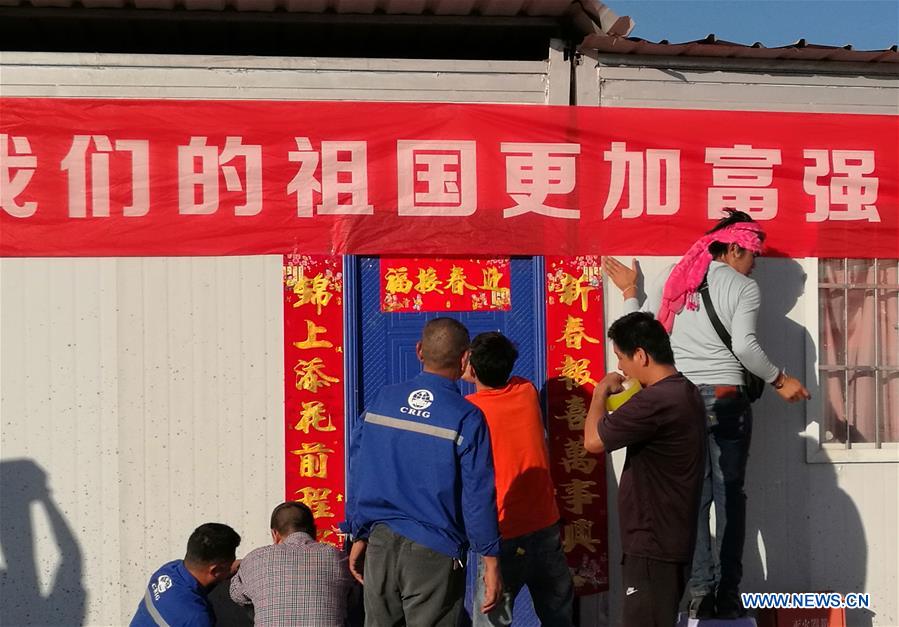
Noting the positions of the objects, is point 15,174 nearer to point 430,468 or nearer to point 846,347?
point 430,468

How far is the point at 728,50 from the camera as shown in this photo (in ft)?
19.5

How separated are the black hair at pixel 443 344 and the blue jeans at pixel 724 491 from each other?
187cm

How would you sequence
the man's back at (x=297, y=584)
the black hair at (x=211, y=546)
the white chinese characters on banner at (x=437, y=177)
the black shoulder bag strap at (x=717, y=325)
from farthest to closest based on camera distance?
1. the white chinese characters on banner at (x=437, y=177)
2. the black shoulder bag strap at (x=717, y=325)
3. the black hair at (x=211, y=546)
4. the man's back at (x=297, y=584)

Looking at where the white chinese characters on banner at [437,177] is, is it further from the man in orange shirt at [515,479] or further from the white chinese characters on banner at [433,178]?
the man in orange shirt at [515,479]

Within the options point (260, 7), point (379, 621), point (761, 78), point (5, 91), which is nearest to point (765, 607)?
point (379, 621)

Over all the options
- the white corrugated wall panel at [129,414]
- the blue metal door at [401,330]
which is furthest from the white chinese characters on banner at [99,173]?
the blue metal door at [401,330]

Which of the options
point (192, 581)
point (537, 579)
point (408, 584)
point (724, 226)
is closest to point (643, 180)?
point (724, 226)

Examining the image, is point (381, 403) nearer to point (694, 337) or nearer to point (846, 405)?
point (694, 337)

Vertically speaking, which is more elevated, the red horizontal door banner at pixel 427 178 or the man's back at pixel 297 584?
the red horizontal door banner at pixel 427 178

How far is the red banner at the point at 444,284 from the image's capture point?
19.3 ft

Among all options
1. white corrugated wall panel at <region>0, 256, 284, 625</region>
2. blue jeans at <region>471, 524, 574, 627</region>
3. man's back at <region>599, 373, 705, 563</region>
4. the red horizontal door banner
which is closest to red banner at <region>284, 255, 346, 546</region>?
white corrugated wall panel at <region>0, 256, 284, 625</region>

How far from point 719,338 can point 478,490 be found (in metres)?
2.09

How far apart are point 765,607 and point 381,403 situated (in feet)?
9.59

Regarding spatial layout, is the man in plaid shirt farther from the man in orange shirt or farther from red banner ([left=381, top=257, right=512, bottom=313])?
red banner ([left=381, top=257, right=512, bottom=313])
